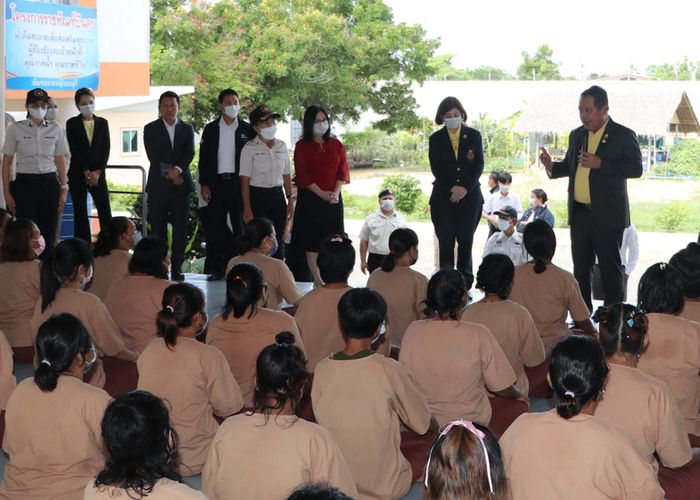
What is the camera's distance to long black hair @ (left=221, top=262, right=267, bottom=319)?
13.6 feet

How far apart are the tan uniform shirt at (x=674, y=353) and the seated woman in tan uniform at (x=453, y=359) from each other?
534mm

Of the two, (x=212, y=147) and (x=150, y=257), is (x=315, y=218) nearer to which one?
(x=212, y=147)

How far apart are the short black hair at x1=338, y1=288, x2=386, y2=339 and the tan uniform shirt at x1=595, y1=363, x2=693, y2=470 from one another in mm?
787

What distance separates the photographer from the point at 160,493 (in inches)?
90.4

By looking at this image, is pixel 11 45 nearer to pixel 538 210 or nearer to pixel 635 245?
pixel 538 210

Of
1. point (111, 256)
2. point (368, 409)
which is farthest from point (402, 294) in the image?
point (368, 409)

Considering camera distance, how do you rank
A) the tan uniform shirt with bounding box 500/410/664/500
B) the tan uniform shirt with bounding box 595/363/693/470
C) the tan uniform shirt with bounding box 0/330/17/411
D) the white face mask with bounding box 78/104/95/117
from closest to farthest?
the tan uniform shirt with bounding box 500/410/664/500, the tan uniform shirt with bounding box 595/363/693/470, the tan uniform shirt with bounding box 0/330/17/411, the white face mask with bounding box 78/104/95/117

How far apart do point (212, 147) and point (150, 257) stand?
2.66 meters

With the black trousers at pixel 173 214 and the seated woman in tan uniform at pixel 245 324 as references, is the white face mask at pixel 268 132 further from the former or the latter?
the seated woman in tan uniform at pixel 245 324

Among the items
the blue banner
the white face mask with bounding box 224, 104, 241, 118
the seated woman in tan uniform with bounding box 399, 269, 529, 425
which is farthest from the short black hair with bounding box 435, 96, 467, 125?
the blue banner

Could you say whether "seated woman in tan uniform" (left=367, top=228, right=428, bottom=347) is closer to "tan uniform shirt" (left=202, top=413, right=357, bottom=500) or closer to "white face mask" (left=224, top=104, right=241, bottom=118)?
"tan uniform shirt" (left=202, top=413, right=357, bottom=500)

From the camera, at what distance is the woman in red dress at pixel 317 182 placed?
713 centimetres

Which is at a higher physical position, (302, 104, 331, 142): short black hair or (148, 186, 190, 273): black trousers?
(302, 104, 331, 142): short black hair

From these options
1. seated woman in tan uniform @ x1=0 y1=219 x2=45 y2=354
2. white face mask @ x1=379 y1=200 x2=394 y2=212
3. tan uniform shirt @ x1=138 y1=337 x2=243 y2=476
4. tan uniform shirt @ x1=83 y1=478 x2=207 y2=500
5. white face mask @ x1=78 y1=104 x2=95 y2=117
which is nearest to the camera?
tan uniform shirt @ x1=83 y1=478 x2=207 y2=500
